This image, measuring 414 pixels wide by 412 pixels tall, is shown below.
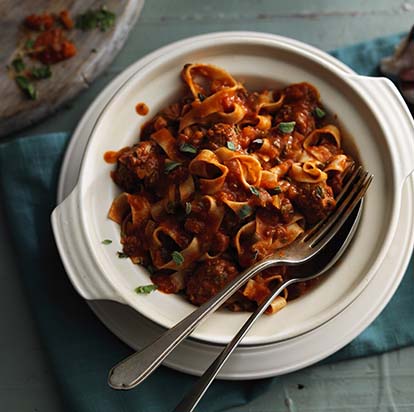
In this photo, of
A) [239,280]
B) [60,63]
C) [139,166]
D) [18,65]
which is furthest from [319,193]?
[18,65]

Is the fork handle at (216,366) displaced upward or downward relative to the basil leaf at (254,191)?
downward

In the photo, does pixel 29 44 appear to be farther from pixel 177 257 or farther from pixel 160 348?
pixel 160 348

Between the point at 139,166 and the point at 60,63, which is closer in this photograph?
the point at 139,166

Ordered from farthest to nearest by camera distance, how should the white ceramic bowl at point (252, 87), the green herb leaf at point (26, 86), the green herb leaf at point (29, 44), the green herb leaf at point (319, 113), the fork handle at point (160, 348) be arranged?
the green herb leaf at point (29, 44), the green herb leaf at point (26, 86), the green herb leaf at point (319, 113), the white ceramic bowl at point (252, 87), the fork handle at point (160, 348)

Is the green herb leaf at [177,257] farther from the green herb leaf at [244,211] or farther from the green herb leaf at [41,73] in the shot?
the green herb leaf at [41,73]

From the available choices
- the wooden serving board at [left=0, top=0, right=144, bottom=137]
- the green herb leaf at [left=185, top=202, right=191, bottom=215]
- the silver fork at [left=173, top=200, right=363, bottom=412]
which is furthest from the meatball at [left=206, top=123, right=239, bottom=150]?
the wooden serving board at [left=0, top=0, right=144, bottom=137]

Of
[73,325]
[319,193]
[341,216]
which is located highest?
[319,193]

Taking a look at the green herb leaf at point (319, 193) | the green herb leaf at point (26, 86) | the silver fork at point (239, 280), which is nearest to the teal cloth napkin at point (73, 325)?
the green herb leaf at point (26, 86)

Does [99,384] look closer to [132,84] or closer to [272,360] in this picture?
[272,360]
